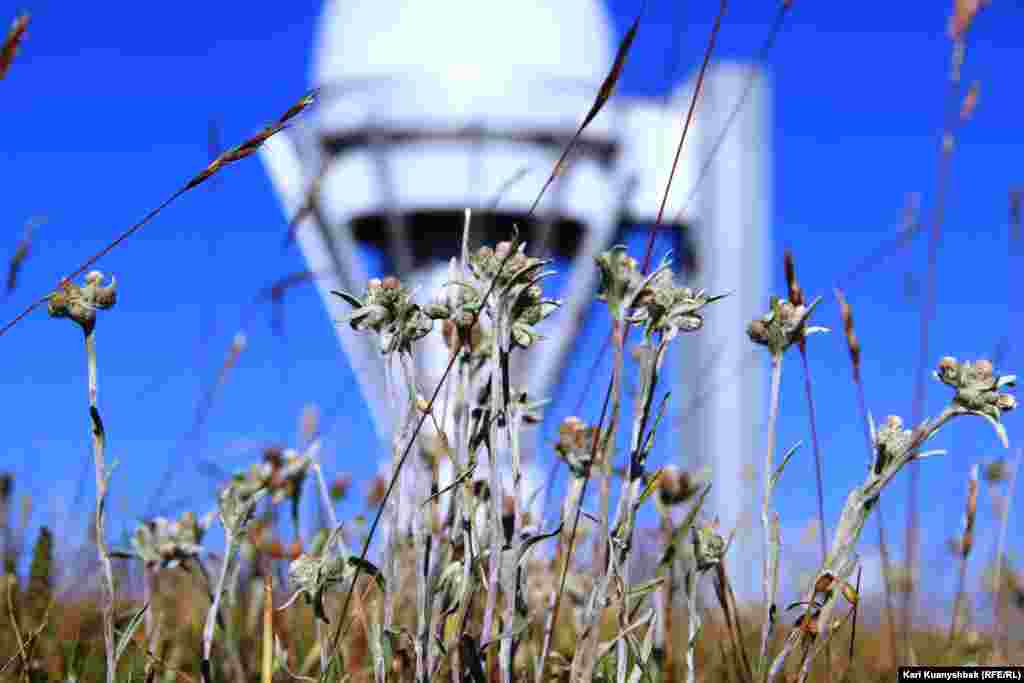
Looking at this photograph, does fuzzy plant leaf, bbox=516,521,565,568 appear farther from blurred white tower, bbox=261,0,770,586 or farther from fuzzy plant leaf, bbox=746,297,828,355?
blurred white tower, bbox=261,0,770,586

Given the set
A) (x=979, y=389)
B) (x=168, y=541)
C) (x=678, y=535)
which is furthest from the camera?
(x=168, y=541)

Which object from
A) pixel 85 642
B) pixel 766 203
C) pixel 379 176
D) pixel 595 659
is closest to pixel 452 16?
pixel 379 176

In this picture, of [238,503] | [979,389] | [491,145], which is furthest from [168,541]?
[491,145]

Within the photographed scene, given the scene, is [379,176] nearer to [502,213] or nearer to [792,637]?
[502,213]

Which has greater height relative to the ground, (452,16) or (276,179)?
(452,16)

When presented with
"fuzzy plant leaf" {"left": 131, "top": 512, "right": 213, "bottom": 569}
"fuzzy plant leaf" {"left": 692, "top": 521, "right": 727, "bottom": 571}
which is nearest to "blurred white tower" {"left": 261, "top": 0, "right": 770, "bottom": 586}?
"fuzzy plant leaf" {"left": 131, "top": 512, "right": 213, "bottom": 569}

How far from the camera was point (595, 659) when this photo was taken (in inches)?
26.9

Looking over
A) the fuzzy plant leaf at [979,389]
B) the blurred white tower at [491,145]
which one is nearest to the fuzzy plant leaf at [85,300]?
the fuzzy plant leaf at [979,389]

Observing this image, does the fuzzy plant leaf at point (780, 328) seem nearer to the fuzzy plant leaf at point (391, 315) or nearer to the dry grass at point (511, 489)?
the dry grass at point (511, 489)

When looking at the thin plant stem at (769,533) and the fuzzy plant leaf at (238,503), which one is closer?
the thin plant stem at (769,533)

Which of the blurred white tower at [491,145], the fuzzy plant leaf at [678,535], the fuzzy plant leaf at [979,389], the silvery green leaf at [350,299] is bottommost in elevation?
the fuzzy plant leaf at [678,535]

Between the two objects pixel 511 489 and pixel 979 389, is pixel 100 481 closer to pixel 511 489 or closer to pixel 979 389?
Answer: pixel 511 489

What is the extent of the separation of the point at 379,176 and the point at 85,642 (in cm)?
767

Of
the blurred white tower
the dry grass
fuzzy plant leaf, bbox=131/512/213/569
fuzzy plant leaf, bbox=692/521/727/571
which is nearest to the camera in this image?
the dry grass
